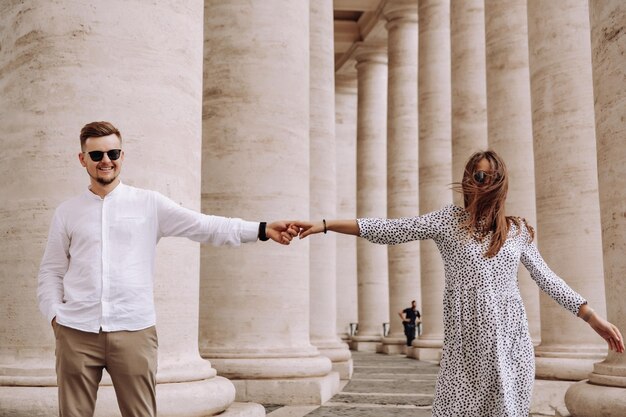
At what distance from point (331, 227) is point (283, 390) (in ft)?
105

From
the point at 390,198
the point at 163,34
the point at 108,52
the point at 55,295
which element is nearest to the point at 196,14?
the point at 163,34

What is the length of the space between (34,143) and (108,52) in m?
4.27

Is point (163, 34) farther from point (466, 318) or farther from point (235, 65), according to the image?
point (235, 65)

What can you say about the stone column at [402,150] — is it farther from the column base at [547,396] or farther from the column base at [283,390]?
the column base at [283,390]

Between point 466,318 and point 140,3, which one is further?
point 140,3

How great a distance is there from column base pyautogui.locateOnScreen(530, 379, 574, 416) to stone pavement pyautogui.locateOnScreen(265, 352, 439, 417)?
790 centimetres

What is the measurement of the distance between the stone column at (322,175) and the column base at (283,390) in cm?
2763

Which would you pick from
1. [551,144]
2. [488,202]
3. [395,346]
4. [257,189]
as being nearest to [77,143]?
[488,202]

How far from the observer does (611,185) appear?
37781mm

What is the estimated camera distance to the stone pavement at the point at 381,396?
50750 millimetres

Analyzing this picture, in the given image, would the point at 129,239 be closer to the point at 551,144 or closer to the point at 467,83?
the point at 551,144

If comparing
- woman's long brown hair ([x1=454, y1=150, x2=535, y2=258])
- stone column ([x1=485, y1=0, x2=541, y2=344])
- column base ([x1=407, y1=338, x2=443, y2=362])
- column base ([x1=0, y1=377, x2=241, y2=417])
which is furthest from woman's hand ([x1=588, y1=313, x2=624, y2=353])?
column base ([x1=407, y1=338, x2=443, y2=362])

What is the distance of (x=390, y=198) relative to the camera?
5640 inches

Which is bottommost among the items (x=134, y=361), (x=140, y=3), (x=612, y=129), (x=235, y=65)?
(x=134, y=361)
